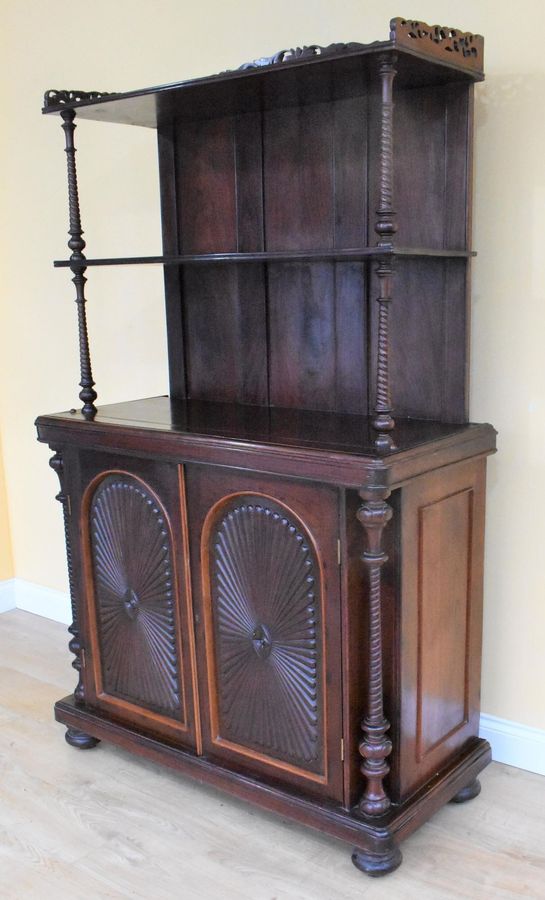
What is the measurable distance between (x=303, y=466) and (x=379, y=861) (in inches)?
35.1

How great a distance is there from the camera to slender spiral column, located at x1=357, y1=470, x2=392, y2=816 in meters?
1.76

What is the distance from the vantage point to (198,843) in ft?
6.86

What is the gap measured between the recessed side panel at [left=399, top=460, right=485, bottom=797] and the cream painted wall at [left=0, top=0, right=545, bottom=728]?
0.45 feet

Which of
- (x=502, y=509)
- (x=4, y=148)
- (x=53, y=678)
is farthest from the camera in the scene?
(x=4, y=148)

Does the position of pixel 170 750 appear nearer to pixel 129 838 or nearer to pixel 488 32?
pixel 129 838

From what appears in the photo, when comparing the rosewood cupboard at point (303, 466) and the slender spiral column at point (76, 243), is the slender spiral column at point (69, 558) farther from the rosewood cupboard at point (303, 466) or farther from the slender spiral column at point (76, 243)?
the slender spiral column at point (76, 243)

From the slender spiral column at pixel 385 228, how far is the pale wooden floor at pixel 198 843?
0.98 m

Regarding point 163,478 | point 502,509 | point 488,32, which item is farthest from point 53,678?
point 488,32

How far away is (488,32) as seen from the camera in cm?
208

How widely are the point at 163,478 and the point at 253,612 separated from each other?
0.41 m

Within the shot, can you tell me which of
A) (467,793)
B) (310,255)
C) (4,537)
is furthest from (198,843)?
(4,537)

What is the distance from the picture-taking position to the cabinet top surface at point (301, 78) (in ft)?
5.61

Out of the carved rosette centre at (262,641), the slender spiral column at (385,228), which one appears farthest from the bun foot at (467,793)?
the slender spiral column at (385,228)

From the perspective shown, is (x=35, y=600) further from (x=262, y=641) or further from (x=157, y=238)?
(x=262, y=641)
